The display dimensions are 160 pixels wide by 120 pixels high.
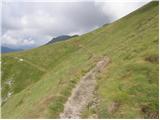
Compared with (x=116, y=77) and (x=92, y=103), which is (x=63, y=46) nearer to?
(x=116, y=77)

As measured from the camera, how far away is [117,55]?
70438mm

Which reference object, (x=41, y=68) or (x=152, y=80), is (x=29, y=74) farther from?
(x=152, y=80)

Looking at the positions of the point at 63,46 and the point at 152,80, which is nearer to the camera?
the point at 152,80

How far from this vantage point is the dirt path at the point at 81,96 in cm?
4120

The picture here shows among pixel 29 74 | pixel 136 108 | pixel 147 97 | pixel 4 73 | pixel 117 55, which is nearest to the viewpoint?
pixel 136 108

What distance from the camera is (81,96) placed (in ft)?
157

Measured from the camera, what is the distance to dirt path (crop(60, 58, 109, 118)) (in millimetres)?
41200

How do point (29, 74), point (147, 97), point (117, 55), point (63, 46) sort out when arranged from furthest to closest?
point (63, 46) < point (29, 74) < point (117, 55) < point (147, 97)

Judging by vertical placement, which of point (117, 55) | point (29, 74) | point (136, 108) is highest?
point (29, 74)

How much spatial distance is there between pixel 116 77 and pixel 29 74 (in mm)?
70304

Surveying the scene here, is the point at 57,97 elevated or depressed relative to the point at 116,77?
depressed

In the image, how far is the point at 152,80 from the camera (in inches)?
1873

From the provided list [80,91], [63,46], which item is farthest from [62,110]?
[63,46]

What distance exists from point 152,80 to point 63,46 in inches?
3872
